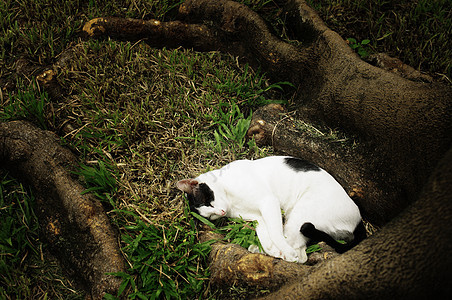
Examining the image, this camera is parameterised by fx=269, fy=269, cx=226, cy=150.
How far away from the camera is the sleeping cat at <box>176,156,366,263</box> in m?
2.08

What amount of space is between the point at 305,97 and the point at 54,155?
2.47m

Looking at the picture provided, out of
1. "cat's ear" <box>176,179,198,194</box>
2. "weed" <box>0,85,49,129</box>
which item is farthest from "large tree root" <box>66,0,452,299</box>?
"weed" <box>0,85,49,129</box>

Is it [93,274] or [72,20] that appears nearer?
[93,274]

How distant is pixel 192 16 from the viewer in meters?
3.70

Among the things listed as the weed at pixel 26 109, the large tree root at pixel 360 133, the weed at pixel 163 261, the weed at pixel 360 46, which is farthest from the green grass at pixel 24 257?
the weed at pixel 360 46

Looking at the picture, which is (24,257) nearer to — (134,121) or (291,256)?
(134,121)

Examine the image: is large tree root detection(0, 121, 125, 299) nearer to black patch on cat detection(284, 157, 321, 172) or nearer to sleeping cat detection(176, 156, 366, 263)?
sleeping cat detection(176, 156, 366, 263)

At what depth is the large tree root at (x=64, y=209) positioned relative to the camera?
6.69 feet

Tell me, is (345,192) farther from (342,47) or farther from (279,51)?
(279,51)

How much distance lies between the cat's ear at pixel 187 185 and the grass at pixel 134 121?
17 cm

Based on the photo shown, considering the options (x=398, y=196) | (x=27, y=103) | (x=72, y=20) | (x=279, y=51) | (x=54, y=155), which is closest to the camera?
(x=398, y=196)

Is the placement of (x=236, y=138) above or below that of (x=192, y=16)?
below

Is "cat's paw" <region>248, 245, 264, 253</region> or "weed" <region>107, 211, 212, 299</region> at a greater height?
"cat's paw" <region>248, 245, 264, 253</region>

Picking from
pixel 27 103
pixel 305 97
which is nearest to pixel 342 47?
pixel 305 97
